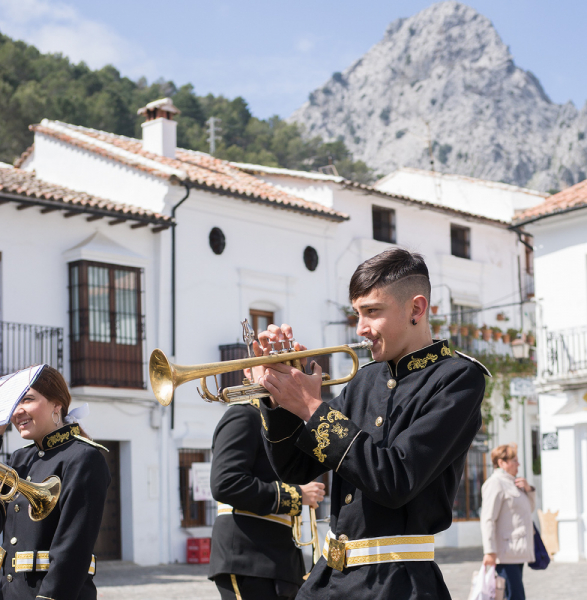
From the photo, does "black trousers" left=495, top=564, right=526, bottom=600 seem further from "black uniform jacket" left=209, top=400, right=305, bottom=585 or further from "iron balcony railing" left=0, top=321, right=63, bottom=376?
"iron balcony railing" left=0, top=321, right=63, bottom=376

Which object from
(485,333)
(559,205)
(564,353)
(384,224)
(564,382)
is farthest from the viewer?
(384,224)

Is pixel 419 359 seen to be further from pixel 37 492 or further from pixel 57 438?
pixel 57 438

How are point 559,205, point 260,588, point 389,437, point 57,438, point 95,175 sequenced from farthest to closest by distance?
point 95,175
point 559,205
point 260,588
point 57,438
point 389,437

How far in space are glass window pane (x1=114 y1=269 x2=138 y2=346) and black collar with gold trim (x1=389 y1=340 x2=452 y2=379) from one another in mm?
18793

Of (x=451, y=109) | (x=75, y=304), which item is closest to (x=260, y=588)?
(x=75, y=304)

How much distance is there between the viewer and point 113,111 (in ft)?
154

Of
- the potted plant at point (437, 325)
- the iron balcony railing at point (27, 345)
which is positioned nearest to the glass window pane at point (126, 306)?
the iron balcony railing at point (27, 345)

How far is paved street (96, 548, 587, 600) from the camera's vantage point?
51.3 ft

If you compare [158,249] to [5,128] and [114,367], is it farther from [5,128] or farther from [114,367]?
[5,128]

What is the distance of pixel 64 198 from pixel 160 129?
5686 millimetres

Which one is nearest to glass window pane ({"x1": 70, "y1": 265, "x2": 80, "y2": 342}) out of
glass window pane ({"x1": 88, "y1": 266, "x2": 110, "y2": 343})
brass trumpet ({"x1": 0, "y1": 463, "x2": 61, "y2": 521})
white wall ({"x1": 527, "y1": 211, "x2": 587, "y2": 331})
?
glass window pane ({"x1": 88, "y1": 266, "x2": 110, "y2": 343})

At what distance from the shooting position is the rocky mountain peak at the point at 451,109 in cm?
9506

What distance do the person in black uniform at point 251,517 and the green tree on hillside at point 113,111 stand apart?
31.5m

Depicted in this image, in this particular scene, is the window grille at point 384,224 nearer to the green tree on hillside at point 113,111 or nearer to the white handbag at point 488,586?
the green tree on hillside at point 113,111
